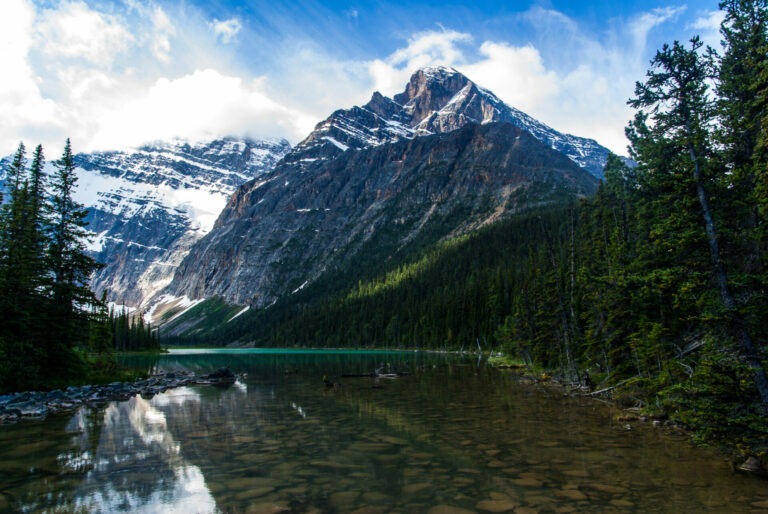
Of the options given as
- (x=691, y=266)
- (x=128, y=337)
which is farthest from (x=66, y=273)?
(x=128, y=337)

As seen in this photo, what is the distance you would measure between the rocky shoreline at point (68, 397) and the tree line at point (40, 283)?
196cm

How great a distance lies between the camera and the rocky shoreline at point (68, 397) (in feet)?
67.1

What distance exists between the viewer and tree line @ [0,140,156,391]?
25625mm

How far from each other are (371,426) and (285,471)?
687 cm

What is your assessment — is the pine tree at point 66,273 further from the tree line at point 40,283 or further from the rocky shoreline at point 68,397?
the rocky shoreline at point 68,397

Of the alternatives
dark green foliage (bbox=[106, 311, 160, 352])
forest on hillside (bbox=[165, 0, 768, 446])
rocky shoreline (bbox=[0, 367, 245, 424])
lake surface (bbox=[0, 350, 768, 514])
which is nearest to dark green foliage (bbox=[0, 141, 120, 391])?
rocky shoreline (bbox=[0, 367, 245, 424])

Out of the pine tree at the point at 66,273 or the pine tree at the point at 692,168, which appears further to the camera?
the pine tree at the point at 66,273

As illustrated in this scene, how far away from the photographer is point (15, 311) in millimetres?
25391

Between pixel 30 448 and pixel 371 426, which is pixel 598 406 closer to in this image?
pixel 371 426

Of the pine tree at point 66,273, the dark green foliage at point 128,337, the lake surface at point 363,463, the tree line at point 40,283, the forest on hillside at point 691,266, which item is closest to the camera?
the lake surface at point 363,463

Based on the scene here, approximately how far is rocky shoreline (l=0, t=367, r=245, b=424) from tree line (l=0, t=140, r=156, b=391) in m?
1.96

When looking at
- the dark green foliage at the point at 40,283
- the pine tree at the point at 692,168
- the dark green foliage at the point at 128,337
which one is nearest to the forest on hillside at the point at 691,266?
the pine tree at the point at 692,168

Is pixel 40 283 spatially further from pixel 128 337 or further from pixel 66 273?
pixel 128 337

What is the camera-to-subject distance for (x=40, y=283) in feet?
90.2
